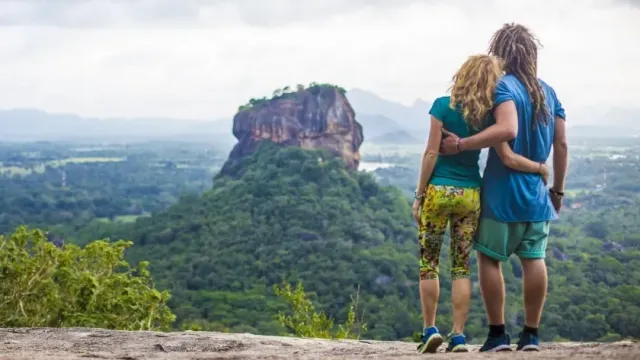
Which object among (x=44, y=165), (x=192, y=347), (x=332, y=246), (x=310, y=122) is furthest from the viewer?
(x=44, y=165)

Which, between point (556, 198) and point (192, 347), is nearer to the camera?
point (556, 198)

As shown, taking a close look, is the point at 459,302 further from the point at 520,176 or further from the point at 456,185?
the point at 520,176

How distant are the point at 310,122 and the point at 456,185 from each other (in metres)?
43.9

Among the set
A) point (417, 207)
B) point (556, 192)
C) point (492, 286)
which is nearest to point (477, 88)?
point (417, 207)

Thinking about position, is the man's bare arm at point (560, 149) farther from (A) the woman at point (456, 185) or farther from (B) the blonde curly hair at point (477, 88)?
(B) the blonde curly hair at point (477, 88)

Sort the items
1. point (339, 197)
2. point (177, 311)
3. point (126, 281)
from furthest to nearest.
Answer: point (339, 197)
point (177, 311)
point (126, 281)

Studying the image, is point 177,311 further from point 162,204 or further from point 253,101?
point 162,204

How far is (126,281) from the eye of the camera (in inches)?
435

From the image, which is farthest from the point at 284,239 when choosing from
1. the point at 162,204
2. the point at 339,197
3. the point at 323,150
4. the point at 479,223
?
the point at 479,223

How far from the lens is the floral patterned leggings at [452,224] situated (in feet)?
13.7

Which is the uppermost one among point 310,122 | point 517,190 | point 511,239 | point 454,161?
point 310,122

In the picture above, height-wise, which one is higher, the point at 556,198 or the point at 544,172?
the point at 544,172

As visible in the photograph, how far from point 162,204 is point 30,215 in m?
15.0

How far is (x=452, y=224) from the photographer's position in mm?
4273
